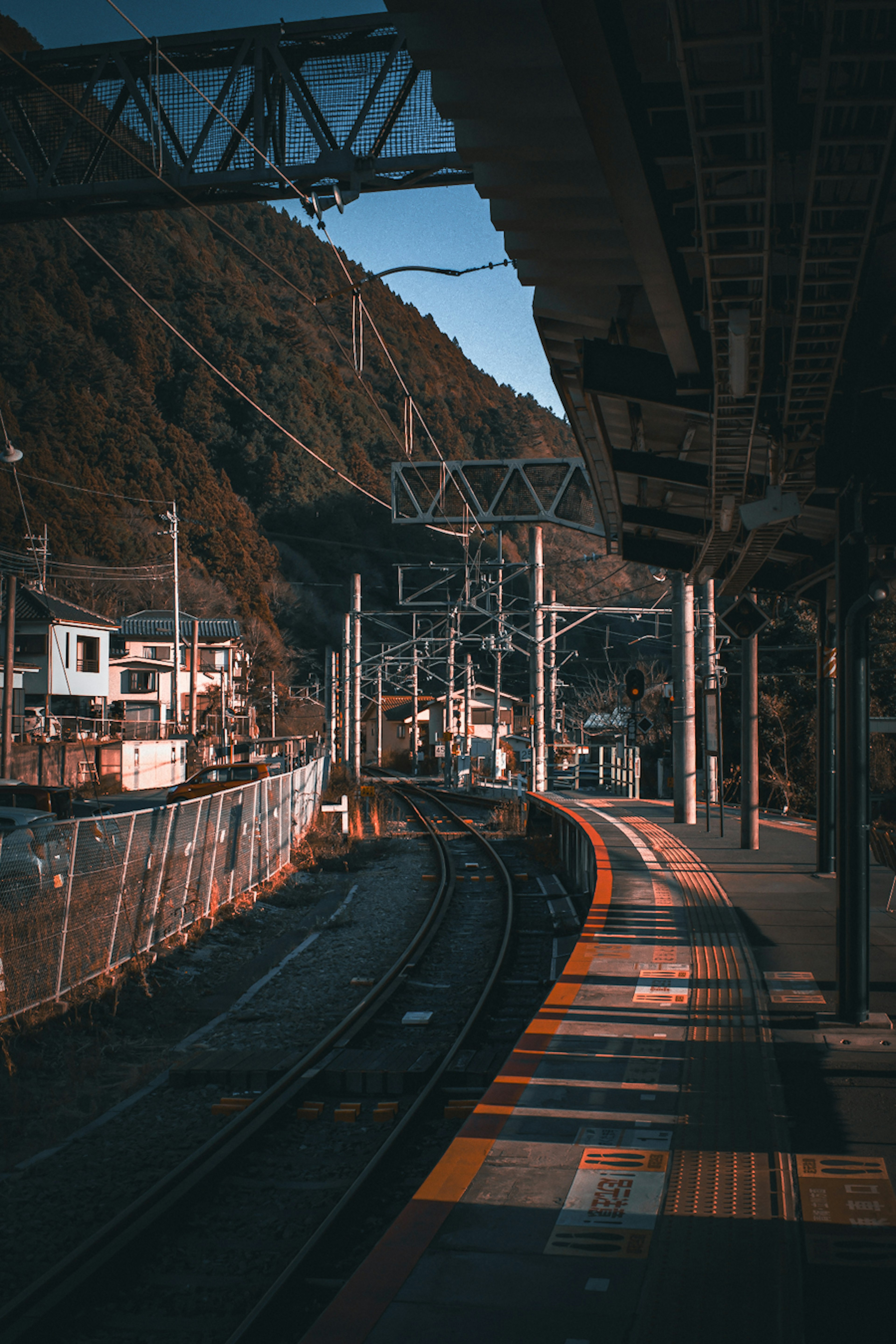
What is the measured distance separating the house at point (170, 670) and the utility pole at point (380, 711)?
7637 millimetres

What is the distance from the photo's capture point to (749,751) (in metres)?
14.0

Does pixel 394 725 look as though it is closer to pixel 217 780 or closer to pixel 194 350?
pixel 217 780

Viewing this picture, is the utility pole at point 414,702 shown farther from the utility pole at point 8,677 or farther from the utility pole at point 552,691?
the utility pole at point 8,677

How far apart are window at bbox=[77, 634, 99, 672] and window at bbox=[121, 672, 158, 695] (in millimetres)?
9727

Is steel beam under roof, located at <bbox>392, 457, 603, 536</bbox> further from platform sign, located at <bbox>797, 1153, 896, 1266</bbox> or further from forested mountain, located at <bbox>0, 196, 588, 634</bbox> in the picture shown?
forested mountain, located at <bbox>0, 196, 588, 634</bbox>

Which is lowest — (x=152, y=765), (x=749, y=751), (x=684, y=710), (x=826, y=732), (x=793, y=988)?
(x=793, y=988)

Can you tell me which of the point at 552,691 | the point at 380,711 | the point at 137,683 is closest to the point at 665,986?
the point at 552,691

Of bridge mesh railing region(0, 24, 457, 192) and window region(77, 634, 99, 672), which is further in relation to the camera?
window region(77, 634, 99, 672)

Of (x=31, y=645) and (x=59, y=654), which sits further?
(x=31, y=645)

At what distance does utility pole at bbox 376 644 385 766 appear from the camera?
159ft

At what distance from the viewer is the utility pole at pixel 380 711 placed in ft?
159

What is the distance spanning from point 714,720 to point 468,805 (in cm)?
1926

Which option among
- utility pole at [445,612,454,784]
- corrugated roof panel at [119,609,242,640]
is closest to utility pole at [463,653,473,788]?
utility pole at [445,612,454,784]

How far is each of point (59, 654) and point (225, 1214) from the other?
42545 millimetres
